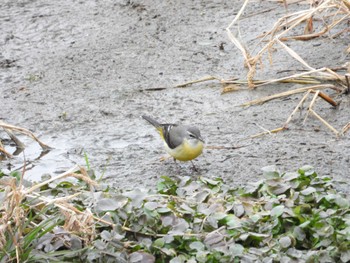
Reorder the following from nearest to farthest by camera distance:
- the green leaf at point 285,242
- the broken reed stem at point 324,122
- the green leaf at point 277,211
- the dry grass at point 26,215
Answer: the dry grass at point 26,215
the green leaf at point 285,242
the green leaf at point 277,211
the broken reed stem at point 324,122

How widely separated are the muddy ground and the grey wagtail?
0.56 ft

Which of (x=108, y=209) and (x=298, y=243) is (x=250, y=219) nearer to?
(x=298, y=243)

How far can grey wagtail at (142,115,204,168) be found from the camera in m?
8.13

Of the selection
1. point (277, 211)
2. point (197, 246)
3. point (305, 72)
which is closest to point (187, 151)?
point (305, 72)

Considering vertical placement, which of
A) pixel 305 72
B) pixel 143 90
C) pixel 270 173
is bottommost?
pixel 143 90

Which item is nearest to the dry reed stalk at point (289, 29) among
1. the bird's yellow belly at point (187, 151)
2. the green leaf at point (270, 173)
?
the bird's yellow belly at point (187, 151)

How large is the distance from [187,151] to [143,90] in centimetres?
195

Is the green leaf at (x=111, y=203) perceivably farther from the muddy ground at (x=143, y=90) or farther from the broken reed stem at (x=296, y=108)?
the broken reed stem at (x=296, y=108)

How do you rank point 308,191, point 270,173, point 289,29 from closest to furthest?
point 308,191
point 270,173
point 289,29

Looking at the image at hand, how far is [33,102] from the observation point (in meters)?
9.87

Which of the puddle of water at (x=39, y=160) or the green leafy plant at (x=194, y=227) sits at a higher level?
the green leafy plant at (x=194, y=227)

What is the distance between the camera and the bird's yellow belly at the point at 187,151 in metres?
8.14

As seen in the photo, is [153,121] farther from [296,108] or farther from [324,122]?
[324,122]

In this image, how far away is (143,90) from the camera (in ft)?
32.8
